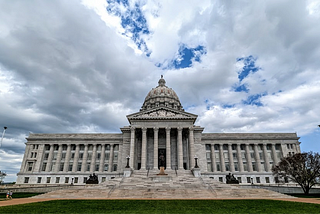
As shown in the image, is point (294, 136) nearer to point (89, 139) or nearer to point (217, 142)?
point (217, 142)

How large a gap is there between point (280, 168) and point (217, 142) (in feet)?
74.2

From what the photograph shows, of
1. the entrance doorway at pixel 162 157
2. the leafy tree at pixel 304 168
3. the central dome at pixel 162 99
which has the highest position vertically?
the central dome at pixel 162 99

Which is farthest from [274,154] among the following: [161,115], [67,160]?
[67,160]

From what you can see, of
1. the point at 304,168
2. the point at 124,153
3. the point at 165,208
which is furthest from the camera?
the point at 124,153

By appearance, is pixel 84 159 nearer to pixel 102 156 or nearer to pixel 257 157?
pixel 102 156

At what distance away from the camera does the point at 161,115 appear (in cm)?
5231

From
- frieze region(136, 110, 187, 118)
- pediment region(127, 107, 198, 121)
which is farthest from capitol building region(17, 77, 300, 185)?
frieze region(136, 110, 187, 118)

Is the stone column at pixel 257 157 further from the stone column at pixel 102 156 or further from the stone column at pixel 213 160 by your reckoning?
the stone column at pixel 102 156

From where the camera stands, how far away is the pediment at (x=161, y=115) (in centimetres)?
5088

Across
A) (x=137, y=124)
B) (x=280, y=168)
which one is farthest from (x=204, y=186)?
(x=137, y=124)

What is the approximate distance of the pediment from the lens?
5088cm

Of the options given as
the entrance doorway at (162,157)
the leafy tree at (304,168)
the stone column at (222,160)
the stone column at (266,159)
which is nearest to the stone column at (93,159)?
the entrance doorway at (162,157)

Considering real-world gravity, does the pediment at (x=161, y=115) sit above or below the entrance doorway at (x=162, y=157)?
above

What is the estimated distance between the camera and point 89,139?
6319 centimetres
